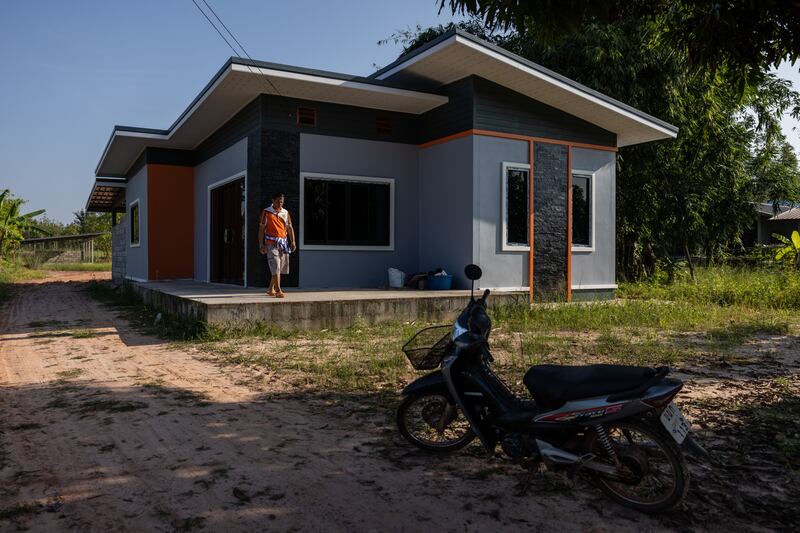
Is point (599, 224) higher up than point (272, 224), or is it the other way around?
point (599, 224)

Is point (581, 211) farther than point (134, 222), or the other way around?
point (134, 222)

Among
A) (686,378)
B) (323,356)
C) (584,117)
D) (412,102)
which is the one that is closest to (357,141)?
(412,102)

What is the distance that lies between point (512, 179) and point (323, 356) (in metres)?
6.02

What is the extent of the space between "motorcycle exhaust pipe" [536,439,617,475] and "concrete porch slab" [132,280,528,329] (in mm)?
5973

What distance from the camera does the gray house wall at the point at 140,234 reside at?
15.8m

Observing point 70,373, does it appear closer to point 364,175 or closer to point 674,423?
point 674,423

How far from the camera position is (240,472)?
3.48 m

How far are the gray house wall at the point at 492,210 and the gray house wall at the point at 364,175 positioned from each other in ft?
6.02

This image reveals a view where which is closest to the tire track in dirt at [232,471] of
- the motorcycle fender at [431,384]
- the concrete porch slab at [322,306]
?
the motorcycle fender at [431,384]

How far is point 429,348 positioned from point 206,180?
12205 mm

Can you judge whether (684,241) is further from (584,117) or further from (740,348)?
(740,348)

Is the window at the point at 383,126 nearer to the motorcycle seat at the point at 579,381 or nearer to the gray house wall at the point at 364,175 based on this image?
the gray house wall at the point at 364,175

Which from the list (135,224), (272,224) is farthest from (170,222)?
(272,224)

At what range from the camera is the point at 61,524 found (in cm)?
282
